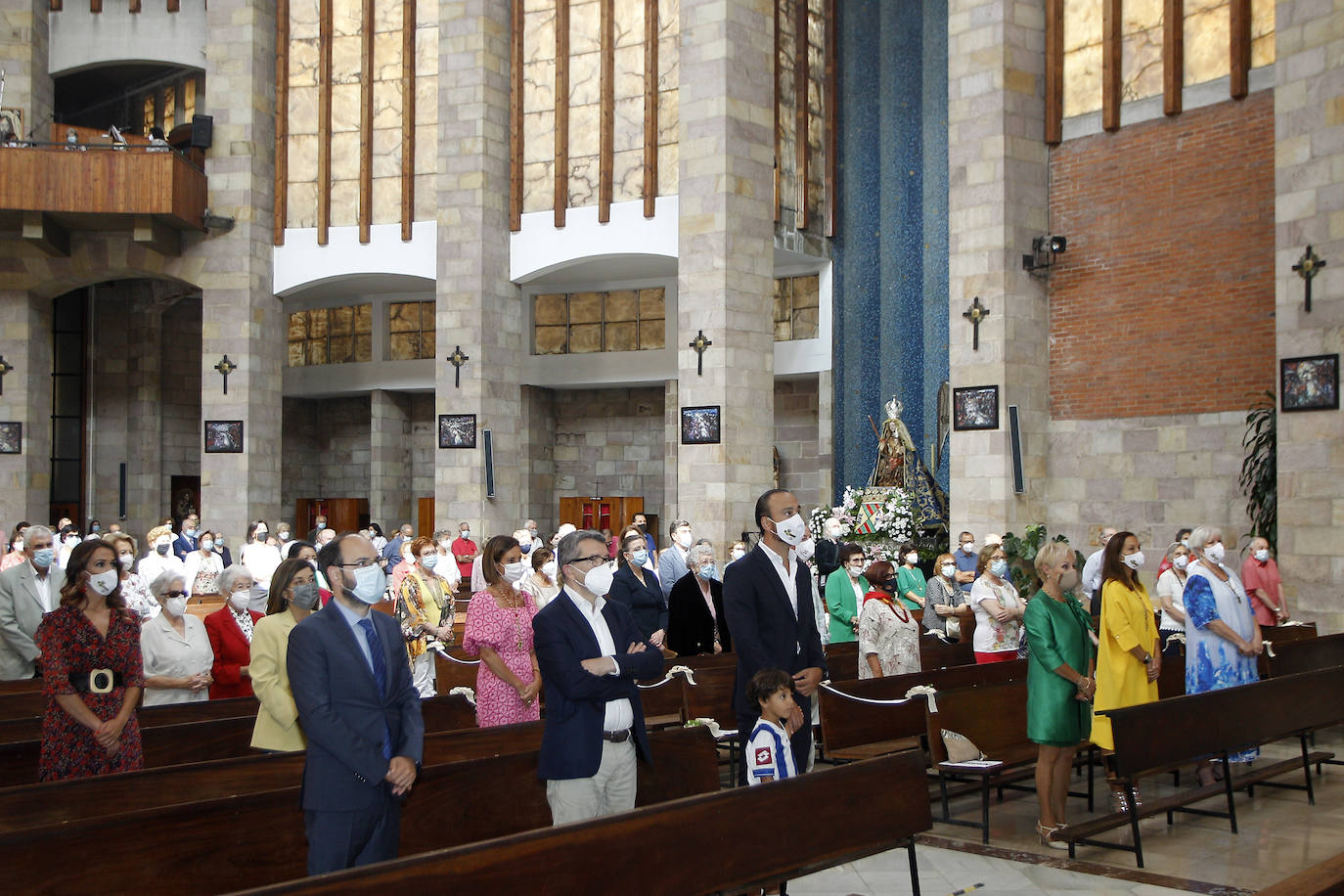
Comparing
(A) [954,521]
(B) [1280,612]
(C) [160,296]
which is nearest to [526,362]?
(C) [160,296]

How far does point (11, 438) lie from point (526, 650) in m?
18.2

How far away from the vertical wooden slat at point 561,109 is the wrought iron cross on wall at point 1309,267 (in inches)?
448

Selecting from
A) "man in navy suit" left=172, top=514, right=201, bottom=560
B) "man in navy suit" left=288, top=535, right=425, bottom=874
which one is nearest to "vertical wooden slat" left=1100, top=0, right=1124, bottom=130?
"man in navy suit" left=172, top=514, right=201, bottom=560

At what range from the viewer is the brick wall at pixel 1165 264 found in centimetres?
1406

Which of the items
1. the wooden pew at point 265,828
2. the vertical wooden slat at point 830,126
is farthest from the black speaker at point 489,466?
the wooden pew at point 265,828

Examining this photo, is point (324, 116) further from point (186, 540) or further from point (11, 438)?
point (186, 540)

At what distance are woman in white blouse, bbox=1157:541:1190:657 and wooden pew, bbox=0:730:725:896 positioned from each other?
5.26 meters

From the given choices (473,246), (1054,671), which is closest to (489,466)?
(473,246)

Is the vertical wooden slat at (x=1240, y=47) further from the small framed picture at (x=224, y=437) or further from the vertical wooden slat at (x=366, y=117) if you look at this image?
the small framed picture at (x=224, y=437)

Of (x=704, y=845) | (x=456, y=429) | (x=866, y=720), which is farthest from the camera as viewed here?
(x=456, y=429)

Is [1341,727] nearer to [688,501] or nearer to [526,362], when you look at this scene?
[688,501]

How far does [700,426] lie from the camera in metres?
17.7

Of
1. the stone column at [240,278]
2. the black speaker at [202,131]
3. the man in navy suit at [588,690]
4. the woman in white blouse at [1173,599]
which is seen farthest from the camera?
the black speaker at [202,131]

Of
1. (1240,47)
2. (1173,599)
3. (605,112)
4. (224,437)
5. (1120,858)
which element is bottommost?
(1120,858)
